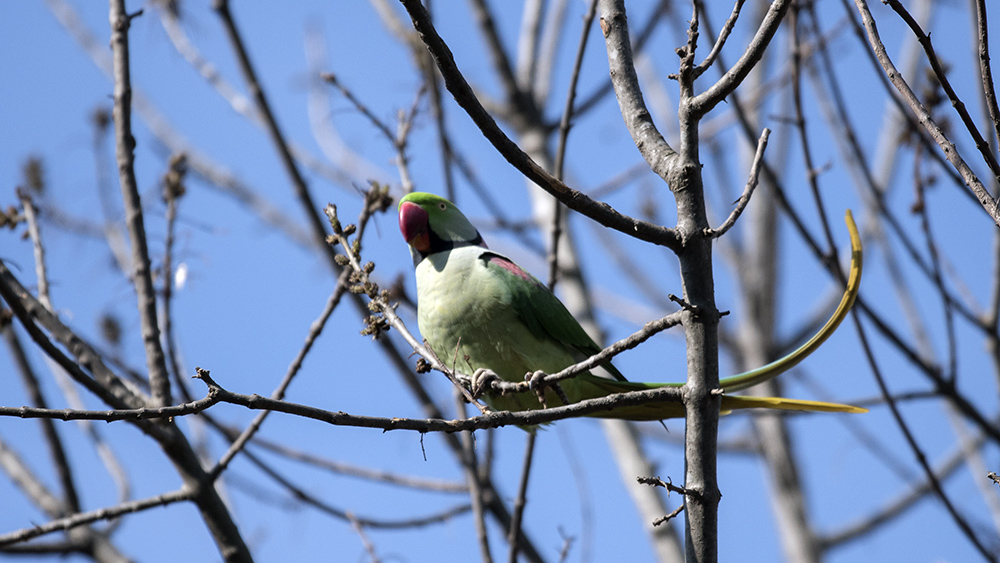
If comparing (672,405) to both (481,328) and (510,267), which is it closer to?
(481,328)

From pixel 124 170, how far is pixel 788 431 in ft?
19.0

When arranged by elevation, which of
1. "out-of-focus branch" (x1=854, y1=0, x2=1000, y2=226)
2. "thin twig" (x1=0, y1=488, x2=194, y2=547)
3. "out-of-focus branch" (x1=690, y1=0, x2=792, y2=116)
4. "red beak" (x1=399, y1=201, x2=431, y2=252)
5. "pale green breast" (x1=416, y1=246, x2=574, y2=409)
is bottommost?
"thin twig" (x1=0, y1=488, x2=194, y2=547)

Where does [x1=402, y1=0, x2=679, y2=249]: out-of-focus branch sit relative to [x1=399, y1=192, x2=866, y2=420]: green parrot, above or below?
below

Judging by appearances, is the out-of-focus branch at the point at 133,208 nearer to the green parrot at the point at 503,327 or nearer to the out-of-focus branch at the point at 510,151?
the green parrot at the point at 503,327

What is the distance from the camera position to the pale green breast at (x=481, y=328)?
8.96 ft

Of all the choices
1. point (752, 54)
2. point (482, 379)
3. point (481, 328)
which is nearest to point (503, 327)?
point (481, 328)

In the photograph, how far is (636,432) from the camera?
4.63 meters

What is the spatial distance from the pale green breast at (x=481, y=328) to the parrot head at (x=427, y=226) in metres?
0.29

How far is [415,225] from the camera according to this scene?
10.4 ft

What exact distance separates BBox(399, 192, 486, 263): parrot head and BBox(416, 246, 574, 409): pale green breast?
29cm

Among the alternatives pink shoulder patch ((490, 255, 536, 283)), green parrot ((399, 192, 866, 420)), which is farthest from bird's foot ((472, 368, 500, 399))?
pink shoulder patch ((490, 255, 536, 283))

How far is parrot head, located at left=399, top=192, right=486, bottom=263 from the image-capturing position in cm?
316

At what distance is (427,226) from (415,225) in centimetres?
5

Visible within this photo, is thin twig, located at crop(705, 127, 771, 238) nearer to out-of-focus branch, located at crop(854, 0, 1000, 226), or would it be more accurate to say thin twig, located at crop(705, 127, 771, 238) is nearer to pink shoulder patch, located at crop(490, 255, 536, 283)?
out-of-focus branch, located at crop(854, 0, 1000, 226)
